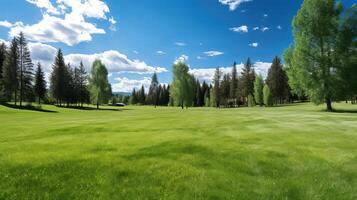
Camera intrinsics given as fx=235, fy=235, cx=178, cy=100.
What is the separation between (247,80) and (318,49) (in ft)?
183

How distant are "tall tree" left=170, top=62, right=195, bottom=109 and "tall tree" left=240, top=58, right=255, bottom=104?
27.5 metres

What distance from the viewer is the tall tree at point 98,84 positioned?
6975cm

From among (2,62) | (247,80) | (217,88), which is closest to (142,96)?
(217,88)

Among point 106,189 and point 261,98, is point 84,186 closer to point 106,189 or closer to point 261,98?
point 106,189

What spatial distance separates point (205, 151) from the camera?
31.2 ft

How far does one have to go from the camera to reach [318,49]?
3266cm

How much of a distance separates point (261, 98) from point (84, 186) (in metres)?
77.5

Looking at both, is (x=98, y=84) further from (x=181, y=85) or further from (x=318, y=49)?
(x=318, y=49)

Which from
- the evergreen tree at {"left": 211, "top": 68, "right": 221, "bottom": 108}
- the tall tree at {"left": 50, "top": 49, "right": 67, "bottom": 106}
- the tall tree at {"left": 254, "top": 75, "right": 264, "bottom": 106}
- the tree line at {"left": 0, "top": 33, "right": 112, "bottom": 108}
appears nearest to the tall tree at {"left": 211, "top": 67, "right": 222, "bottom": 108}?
the evergreen tree at {"left": 211, "top": 68, "right": 221, "bottom": 108}

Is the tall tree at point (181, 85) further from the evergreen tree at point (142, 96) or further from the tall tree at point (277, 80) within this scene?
the evergreen tree at point (142, 96)

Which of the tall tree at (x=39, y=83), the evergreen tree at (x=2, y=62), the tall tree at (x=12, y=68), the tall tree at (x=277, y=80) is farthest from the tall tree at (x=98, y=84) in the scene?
the tall tree at (x=277, y=80)

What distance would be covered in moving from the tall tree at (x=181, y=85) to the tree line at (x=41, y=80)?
68.6 feet

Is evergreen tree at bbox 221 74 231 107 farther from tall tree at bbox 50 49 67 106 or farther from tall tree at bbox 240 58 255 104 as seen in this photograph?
tall tree at bbox 50 49 67 106

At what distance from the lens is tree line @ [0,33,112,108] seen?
5403cm
